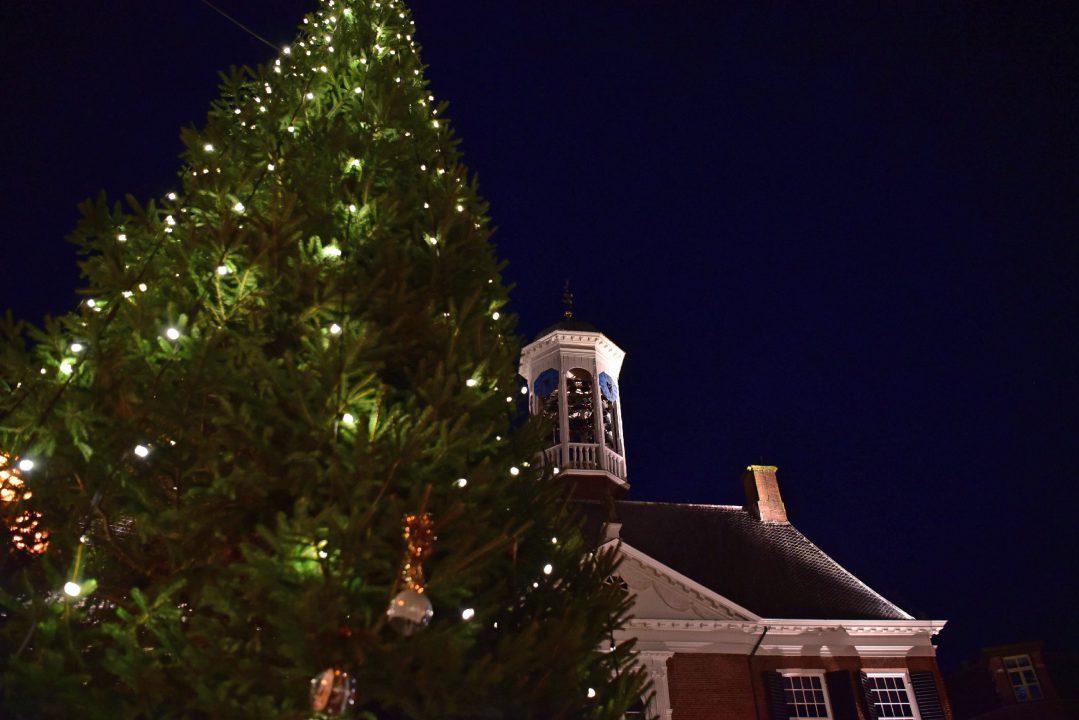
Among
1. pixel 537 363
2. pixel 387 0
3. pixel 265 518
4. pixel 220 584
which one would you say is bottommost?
pixel 220 584

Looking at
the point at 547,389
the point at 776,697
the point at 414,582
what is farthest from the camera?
the point at 547,389

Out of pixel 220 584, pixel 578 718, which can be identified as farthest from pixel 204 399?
pixel 578 718

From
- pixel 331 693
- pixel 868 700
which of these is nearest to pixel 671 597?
pixel 868 700

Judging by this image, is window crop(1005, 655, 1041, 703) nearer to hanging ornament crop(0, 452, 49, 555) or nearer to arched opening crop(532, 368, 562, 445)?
arched opening crop(532, 368, 562, 445)

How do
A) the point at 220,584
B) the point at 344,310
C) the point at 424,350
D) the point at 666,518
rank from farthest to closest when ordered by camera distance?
the point at 666,518 → the point at 424,350 → the point at 344,310 → the point at 220,584

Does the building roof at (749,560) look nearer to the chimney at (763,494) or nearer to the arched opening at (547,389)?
the chimney at (763,494)

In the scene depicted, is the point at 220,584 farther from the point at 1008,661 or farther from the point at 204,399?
the point at 1008,661

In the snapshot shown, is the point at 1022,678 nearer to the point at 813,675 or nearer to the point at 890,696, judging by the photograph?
the point at 890,696

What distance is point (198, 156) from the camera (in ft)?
17.0

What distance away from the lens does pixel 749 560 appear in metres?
18.2

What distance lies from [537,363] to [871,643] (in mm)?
11061

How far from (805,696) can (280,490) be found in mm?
15095

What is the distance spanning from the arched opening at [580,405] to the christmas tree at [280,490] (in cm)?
1352

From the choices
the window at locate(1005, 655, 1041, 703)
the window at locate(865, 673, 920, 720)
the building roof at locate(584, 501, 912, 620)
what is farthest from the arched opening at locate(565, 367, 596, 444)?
the window at locate(1005, 655, 1041, 703)
